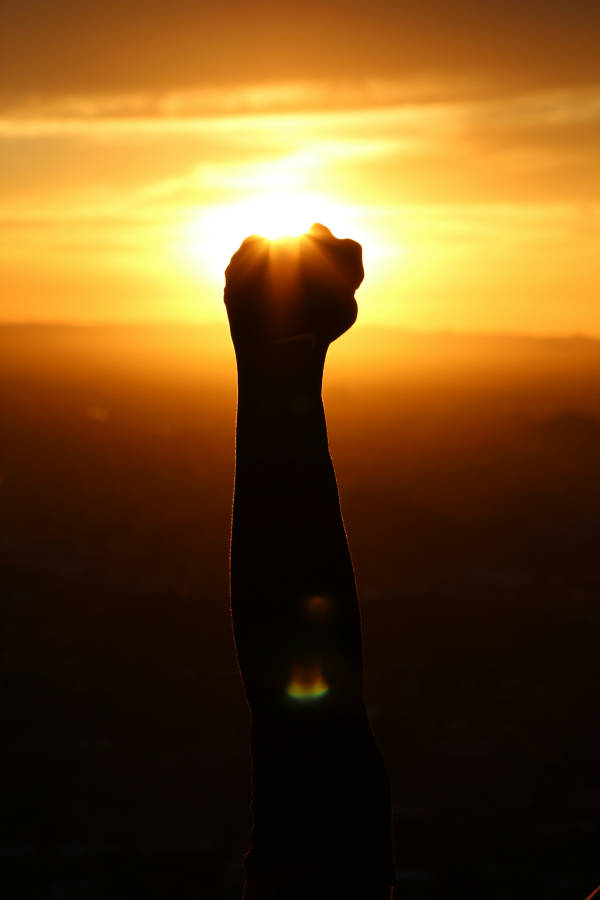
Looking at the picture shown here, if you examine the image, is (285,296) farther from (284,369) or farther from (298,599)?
(298,599)

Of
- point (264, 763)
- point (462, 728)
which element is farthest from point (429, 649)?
point (264, 763)

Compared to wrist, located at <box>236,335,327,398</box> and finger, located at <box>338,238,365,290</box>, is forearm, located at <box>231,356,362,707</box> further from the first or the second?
finger, located at <box>338,238,365,290</box>

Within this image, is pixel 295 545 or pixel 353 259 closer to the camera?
pixel 295 545

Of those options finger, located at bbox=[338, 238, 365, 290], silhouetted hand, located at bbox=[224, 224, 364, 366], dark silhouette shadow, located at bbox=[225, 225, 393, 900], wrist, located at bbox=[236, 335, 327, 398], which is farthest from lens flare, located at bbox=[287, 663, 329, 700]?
finger, located at bbox=[338, 238, 365, 290]

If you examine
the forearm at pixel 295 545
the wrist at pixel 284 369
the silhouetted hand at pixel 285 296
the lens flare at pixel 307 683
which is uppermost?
the silhouetted hand at pixel 285 296

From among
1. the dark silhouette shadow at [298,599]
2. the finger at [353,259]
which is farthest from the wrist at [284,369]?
the finger at [353,259]

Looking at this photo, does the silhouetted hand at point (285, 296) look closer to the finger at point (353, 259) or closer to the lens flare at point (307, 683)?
the finger at point (353, 259)

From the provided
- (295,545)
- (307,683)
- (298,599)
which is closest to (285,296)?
(295,545)

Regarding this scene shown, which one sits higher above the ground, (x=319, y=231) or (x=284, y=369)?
(x=319, y=231)
